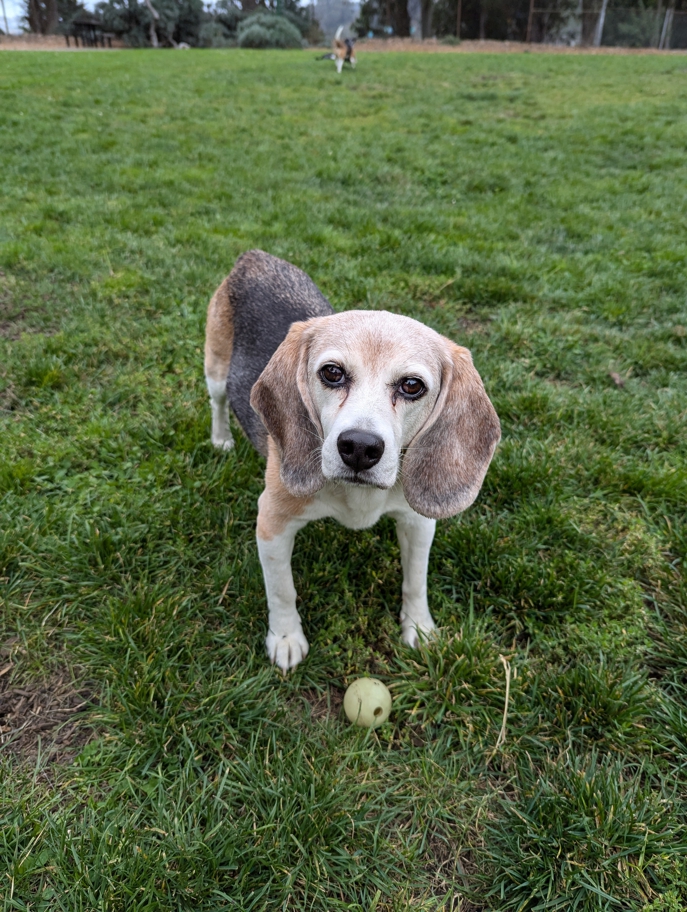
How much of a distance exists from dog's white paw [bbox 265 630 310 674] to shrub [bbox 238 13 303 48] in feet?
135

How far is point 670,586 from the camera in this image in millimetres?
2754

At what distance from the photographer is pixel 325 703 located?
7.94ft

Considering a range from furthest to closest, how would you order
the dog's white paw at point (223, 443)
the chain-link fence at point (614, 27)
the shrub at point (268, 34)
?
the shrub at point (268, 34), the chain-link fence at point (614, 27), the dog's white paw at point (223, 443)

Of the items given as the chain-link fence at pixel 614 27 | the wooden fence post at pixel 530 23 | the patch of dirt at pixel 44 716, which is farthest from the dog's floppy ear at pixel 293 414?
the chain-link fence at pixel 614 27

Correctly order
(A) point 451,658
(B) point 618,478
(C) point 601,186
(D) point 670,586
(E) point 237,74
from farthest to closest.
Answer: (E) point 237,74 → (C) point 601,186 → (B) point 618,478 → (D) point 670,586 → (A) point 451,658

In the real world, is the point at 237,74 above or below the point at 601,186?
above

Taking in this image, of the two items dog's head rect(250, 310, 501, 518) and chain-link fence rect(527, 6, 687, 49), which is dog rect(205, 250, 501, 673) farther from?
chain-link fence rect(527, 6, 687, 49)

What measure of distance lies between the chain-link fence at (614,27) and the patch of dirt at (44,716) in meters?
42.1

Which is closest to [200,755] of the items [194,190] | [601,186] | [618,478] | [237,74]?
[618,478]

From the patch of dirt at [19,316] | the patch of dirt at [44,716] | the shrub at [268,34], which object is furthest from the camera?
the shrub at [268,34]

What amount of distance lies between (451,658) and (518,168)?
8934 millimetres

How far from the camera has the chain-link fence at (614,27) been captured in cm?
3269

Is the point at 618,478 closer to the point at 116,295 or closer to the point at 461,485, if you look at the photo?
the point at 461,485

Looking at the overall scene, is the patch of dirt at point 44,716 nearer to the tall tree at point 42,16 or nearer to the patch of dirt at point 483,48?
→ the patch of dirt at point 483,48
